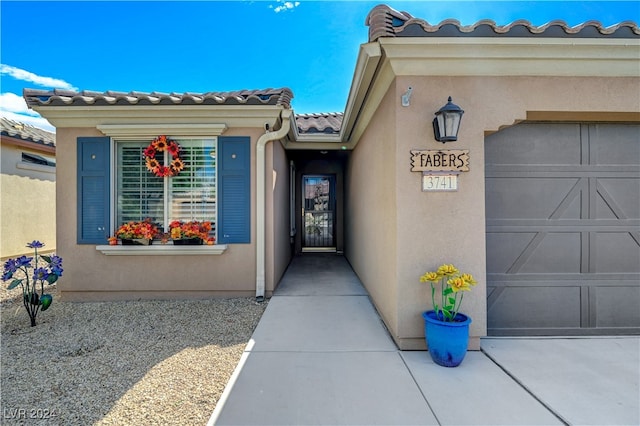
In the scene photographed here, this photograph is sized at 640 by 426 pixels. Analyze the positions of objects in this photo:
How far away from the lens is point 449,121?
8.84 feet

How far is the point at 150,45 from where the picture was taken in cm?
624

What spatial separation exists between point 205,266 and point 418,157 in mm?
3629

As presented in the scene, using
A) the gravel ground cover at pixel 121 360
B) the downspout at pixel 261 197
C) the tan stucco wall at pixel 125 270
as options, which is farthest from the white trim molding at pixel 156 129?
the gravel ground cover at pixel 121 360

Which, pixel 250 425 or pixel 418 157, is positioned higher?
pixel 418 157

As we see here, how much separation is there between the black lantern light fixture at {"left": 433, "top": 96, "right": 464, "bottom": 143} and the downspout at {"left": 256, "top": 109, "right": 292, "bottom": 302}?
2.45 metres

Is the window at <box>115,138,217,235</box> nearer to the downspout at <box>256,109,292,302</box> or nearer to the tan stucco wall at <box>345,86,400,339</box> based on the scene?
the downspout at <box>256,109,292,302</box>

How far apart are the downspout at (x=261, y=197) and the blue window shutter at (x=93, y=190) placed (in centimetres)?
243

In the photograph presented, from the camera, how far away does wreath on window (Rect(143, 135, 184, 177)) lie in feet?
14.6

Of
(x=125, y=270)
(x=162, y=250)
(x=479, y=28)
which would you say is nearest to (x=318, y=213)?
(x=162, y=250)

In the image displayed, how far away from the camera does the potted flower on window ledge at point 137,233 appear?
14.3 feet

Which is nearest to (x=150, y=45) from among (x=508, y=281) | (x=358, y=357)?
(x=358, y=357)

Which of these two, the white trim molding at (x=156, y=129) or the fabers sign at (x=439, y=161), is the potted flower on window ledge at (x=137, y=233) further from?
the fabers sign at (x=439, y=161)

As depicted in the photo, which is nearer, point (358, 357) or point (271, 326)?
point (358, 357)

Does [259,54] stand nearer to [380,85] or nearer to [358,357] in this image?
[380,85]
